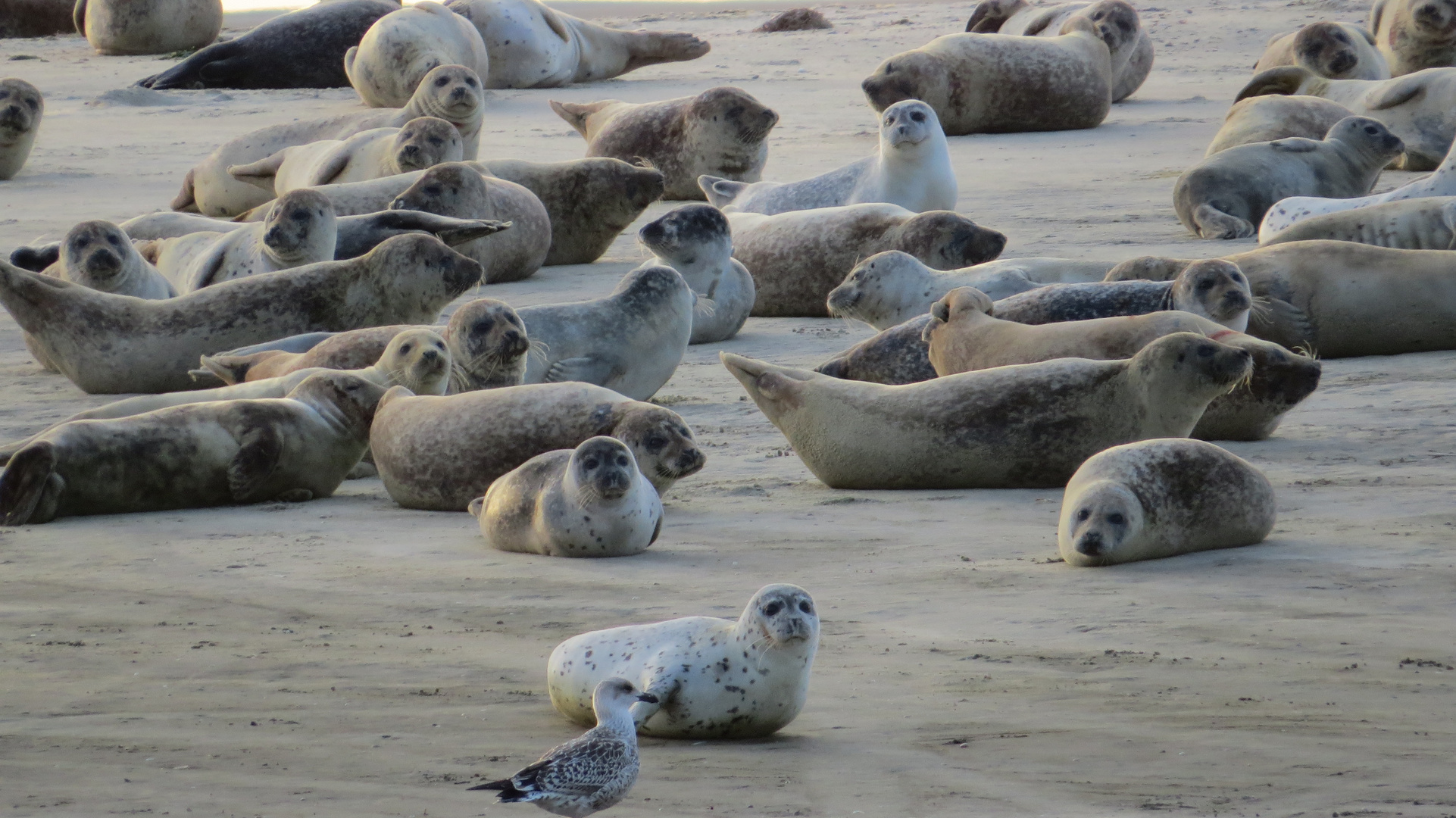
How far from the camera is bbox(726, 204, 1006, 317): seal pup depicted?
7.55 m

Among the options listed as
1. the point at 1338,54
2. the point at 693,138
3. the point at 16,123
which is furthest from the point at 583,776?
the point at 1338,54

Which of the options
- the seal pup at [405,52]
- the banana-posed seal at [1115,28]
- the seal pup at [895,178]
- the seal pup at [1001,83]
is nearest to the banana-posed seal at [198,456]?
the seal pup at [895,178]

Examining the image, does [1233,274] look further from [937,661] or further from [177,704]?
[177,704]

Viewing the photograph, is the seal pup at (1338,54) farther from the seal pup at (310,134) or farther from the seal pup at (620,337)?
the seal pup at (620,337)

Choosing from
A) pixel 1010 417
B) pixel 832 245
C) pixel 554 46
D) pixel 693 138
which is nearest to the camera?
pixel 1010 417

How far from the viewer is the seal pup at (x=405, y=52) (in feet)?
43.3

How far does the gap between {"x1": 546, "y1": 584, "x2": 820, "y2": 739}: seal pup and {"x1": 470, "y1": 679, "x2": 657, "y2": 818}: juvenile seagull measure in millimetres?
430

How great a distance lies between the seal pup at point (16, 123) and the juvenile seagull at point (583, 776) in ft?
33.7

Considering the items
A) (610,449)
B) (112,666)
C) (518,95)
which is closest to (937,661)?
(610,449)

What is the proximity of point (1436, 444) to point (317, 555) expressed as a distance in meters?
2.91

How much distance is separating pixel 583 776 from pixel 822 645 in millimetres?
1169

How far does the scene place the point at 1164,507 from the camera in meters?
4.04

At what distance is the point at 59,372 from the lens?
686 centimetres

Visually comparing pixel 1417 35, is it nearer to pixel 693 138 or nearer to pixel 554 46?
pixel 693 138
